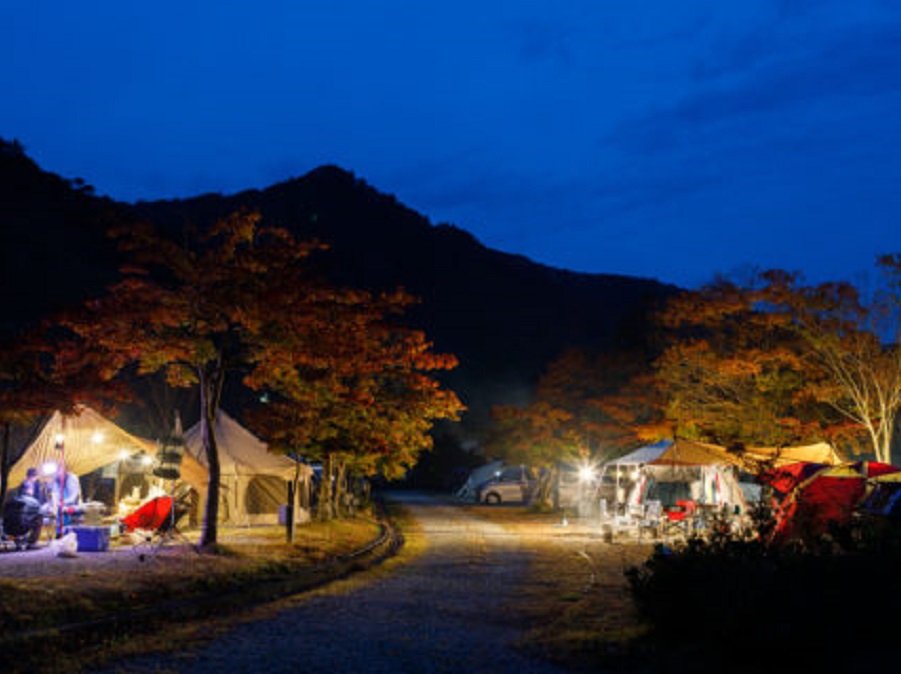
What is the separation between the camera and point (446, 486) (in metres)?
71.2

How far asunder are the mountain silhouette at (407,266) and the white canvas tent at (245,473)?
33.1 m

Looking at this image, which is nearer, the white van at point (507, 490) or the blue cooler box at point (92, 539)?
the blue cooler box at point (92, 539)

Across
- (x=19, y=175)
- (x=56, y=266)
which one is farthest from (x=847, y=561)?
(x=19, y=175)

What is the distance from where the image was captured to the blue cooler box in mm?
15859

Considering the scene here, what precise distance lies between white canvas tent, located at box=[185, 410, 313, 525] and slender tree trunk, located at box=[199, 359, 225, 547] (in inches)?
261

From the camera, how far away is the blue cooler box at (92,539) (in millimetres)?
15859

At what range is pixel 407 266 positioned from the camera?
147 m

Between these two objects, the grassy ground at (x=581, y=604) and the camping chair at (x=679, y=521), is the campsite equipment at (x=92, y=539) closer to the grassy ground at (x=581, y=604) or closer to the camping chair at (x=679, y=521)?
the grassy ground at (x=581, y=604)

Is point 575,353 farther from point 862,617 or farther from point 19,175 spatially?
point 19,175

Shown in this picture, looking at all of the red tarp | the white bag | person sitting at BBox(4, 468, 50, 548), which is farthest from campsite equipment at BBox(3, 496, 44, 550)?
the red tarp

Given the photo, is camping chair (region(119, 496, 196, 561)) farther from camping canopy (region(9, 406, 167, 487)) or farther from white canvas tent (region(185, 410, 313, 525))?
white canvas tent (region(185, 410, 313, 525))

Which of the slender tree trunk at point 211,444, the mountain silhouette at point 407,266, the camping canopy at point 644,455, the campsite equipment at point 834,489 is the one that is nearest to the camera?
the slender tree trunk at point 211,444

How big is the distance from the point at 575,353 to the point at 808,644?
3487 centimetres

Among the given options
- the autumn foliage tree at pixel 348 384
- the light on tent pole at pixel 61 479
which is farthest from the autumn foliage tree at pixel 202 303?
the light on tent pole at pixel 61 479
